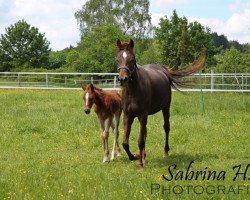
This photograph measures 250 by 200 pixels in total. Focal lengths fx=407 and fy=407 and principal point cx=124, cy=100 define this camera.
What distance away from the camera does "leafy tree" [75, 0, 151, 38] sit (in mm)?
53844

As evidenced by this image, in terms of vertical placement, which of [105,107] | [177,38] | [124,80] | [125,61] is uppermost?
[177,38]

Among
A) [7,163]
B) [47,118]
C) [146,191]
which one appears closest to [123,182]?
[146,191]

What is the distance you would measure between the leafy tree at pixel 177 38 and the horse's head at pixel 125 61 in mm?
33471

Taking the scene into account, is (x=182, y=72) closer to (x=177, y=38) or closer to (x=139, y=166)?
(x=139, y=166)

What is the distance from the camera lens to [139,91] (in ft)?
22.9

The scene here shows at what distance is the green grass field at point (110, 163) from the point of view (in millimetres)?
5426

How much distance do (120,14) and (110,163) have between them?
48.1m

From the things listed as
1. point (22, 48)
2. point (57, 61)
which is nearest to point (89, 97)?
point (22, 48)

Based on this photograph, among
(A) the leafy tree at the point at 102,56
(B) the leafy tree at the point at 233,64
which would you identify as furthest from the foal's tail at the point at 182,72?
(A) the leafy tree at the point at 102,56

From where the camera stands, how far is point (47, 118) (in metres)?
13.1

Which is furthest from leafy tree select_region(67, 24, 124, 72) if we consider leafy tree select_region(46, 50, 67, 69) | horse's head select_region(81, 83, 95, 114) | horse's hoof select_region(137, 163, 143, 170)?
horse's hoof select_region(137, 163, 143, 170)

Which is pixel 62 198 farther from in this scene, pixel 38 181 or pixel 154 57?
pixel 154 57

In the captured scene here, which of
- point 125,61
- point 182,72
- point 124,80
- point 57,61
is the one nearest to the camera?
point 124,80

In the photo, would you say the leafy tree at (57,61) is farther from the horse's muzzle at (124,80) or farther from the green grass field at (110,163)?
the horse's muzzle at (124,80)
